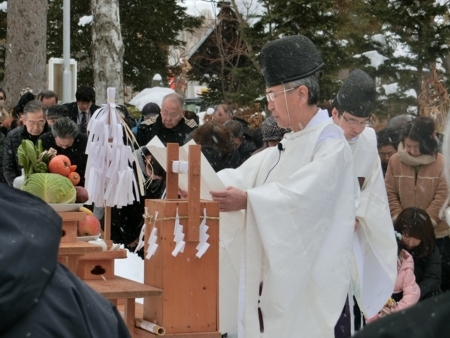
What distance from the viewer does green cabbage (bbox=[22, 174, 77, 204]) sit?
4336mm

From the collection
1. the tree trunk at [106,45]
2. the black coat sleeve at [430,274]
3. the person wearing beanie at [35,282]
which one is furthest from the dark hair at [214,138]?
the tree trunk at [106,45]

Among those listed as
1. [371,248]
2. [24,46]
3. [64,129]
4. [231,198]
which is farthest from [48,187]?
[24,46]

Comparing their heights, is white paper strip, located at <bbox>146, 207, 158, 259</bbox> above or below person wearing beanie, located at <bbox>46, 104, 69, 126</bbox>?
below

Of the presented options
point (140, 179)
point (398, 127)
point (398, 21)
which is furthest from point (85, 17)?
point (140, 179)

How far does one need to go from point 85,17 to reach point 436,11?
12.5 metres

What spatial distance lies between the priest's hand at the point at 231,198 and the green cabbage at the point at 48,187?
0.71m

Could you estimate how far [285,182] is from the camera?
14.3 feet

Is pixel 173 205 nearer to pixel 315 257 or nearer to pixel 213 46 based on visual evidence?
pixel 315 257

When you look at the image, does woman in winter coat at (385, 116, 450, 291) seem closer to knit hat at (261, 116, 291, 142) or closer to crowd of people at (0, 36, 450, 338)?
knit hat at (261, 116, 291, 142)

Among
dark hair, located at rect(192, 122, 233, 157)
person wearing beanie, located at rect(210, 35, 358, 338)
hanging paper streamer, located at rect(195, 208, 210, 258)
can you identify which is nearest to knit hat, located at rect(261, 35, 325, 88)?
person wearing beanie, located at rect(210, 35, 358, 338)

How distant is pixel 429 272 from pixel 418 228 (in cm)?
34

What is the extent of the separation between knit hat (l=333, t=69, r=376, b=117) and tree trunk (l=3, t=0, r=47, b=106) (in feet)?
34.0

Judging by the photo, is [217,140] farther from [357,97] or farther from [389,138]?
[357,97]

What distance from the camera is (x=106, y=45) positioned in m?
13.7
